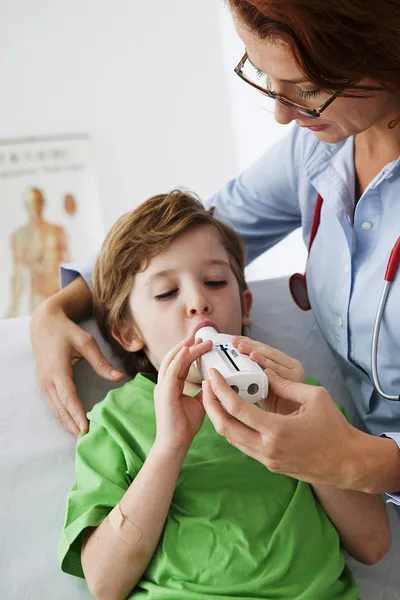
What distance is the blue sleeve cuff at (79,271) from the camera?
5.37 feet

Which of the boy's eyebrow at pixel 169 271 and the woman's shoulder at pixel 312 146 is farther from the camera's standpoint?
the woman's shoulder at pixel 312 146

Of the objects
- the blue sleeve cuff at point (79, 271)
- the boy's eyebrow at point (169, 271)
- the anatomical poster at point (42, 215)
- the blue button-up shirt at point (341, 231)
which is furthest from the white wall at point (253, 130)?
the boy's eyebrow at point (169, 271)

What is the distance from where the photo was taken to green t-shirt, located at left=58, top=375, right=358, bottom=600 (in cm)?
116

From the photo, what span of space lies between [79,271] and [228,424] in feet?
2.31

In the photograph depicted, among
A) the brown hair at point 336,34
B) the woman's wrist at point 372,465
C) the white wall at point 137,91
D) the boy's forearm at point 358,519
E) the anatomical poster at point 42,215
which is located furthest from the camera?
the anatomical poster at point 42,215

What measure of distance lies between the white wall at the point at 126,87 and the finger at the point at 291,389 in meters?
2.64

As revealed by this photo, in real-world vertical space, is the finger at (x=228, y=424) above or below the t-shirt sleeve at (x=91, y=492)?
above

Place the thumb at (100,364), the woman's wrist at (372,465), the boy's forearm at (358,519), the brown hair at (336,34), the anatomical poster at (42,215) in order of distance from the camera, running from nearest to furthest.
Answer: the brown hair at (336,34) → the woman's wrist at (372,465) → the boy's forearm at (358,519) → the thumb at (100,364) → the anatomical poster at (42,215)

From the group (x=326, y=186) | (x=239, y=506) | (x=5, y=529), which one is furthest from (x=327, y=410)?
(x=5, y=529)

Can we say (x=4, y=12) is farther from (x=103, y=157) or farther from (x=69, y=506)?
(x=69, y=506)

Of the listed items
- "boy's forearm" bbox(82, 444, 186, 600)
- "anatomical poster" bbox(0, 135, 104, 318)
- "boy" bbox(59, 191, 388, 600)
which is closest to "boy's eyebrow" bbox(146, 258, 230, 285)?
"boy" bbox(59, 191, 388, 600)

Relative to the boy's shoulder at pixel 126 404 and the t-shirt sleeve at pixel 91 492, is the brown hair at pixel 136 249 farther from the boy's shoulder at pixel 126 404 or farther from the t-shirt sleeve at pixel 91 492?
the t-shirt sleeve at pixel 91 492

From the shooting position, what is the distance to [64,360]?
1476 mm

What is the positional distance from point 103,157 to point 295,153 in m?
2.15
